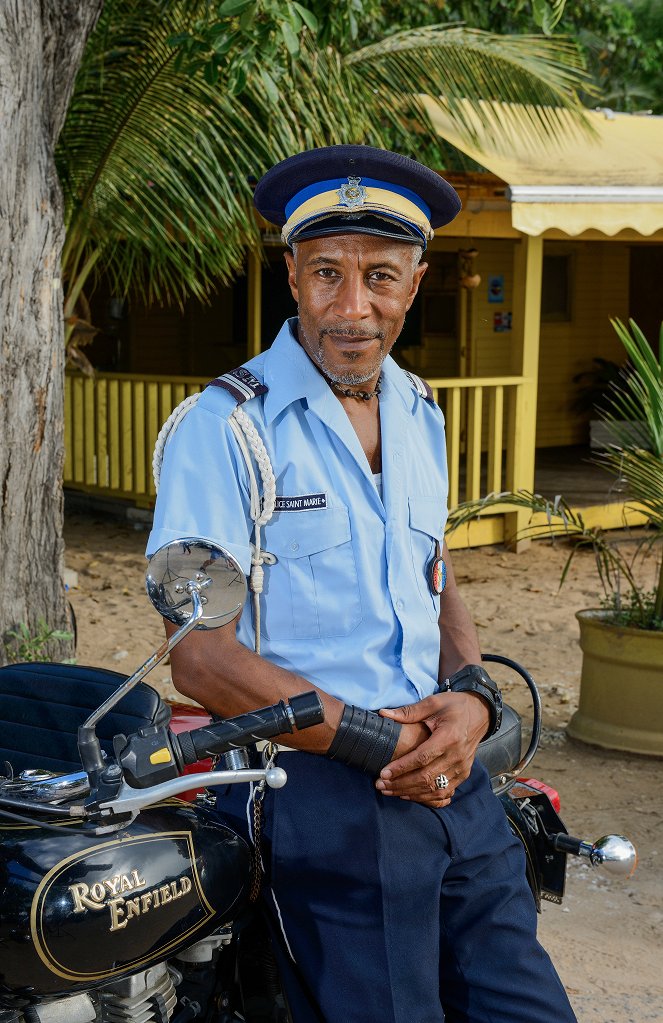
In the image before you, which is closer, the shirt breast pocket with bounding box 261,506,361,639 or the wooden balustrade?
the shirt breast pocket with bounding box 261,506,361,639

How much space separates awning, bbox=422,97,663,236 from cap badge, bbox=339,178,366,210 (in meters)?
6.42

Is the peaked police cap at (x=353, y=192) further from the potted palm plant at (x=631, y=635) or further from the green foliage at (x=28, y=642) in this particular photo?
the potted palm plant at (x=631, y=635)

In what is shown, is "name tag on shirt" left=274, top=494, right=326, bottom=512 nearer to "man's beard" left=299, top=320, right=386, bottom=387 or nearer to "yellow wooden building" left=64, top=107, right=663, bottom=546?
"man's beard" left=299, top=320, right=386, bottom=387

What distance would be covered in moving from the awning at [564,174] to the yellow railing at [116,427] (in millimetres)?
3182

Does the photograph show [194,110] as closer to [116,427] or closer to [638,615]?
[638,615]

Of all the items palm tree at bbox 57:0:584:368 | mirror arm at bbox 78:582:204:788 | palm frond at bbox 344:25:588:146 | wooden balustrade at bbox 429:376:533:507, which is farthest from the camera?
wooden balustrade at bbox 429:376:533:507

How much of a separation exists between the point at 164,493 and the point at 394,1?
1031 cm

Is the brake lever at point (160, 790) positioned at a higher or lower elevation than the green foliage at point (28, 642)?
higher

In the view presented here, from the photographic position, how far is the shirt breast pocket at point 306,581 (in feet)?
6.23

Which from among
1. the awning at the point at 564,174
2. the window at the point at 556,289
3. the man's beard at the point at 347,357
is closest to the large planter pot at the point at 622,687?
the awning at the point at 564,174

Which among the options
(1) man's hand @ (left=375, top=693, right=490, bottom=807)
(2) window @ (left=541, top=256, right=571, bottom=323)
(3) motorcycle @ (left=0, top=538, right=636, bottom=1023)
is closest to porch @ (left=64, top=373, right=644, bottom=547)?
(2) window @ (left=541, top=256, right=571, bottom=323)

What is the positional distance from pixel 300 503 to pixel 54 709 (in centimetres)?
53

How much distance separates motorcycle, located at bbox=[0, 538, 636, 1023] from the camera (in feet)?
5.09

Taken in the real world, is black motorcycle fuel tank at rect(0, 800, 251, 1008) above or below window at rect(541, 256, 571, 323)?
below
